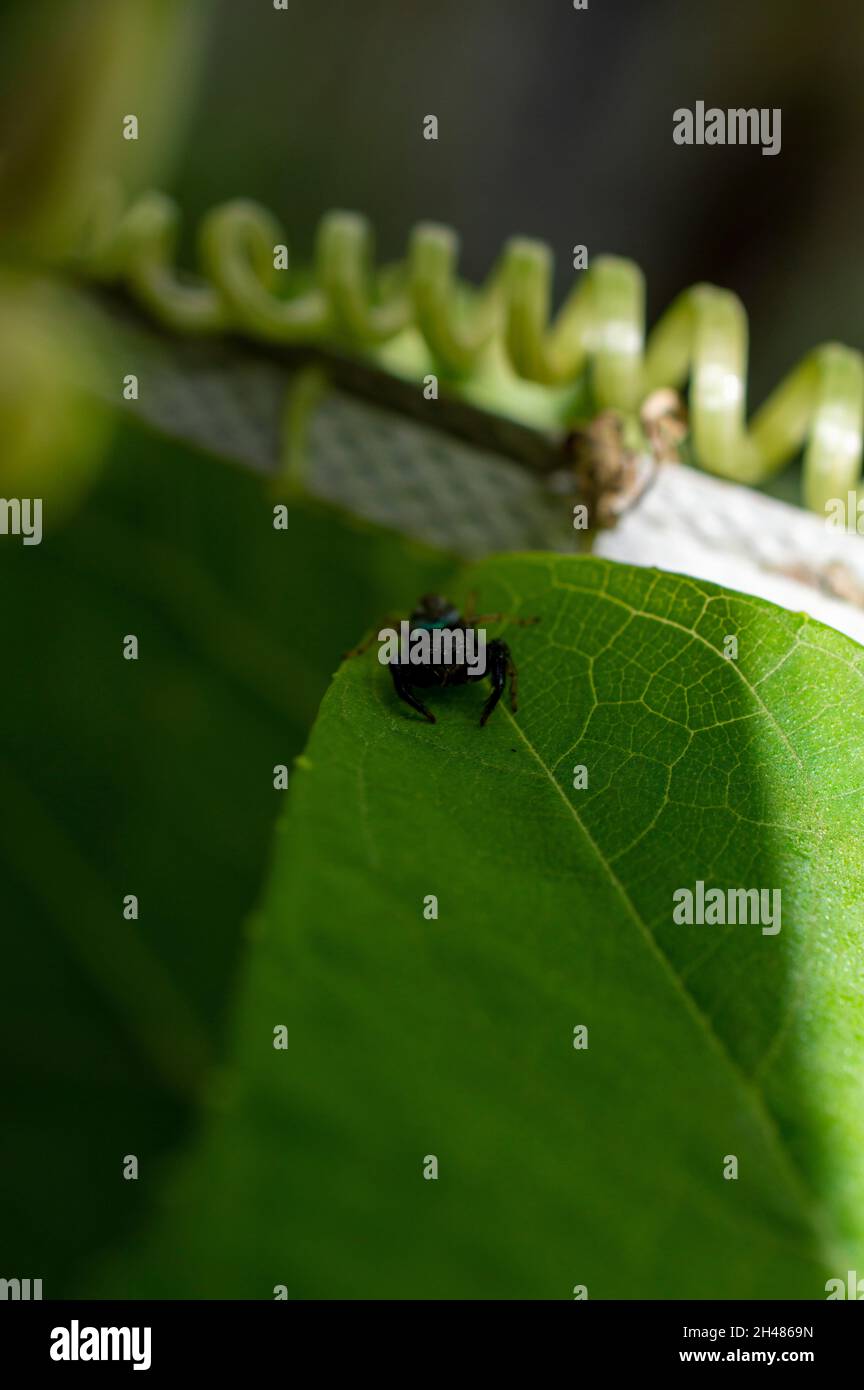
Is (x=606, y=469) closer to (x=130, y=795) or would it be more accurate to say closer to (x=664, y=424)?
(x=664, y=424)

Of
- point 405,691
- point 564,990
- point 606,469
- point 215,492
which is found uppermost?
point 215,492

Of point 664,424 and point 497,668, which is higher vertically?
point 664,424

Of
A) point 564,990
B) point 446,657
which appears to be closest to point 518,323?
point 446,657

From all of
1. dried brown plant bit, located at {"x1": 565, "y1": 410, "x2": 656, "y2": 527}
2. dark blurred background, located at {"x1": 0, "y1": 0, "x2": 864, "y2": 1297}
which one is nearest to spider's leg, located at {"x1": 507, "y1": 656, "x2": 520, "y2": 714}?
dried brown plant bit, located at {"x1": 565, "y1": 410, "x2": 656, "y2": 527}

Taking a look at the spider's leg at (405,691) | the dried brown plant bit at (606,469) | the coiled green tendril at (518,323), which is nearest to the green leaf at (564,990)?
the spider's leg at (405,691)

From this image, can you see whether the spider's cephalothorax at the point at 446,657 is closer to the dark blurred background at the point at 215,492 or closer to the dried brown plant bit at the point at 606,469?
the dried brown plant bit at the point at 606,469

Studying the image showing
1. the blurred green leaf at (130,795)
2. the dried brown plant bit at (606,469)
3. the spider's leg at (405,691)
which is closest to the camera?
the spider's leg at (405,691)

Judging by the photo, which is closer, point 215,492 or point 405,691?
point 405,691
